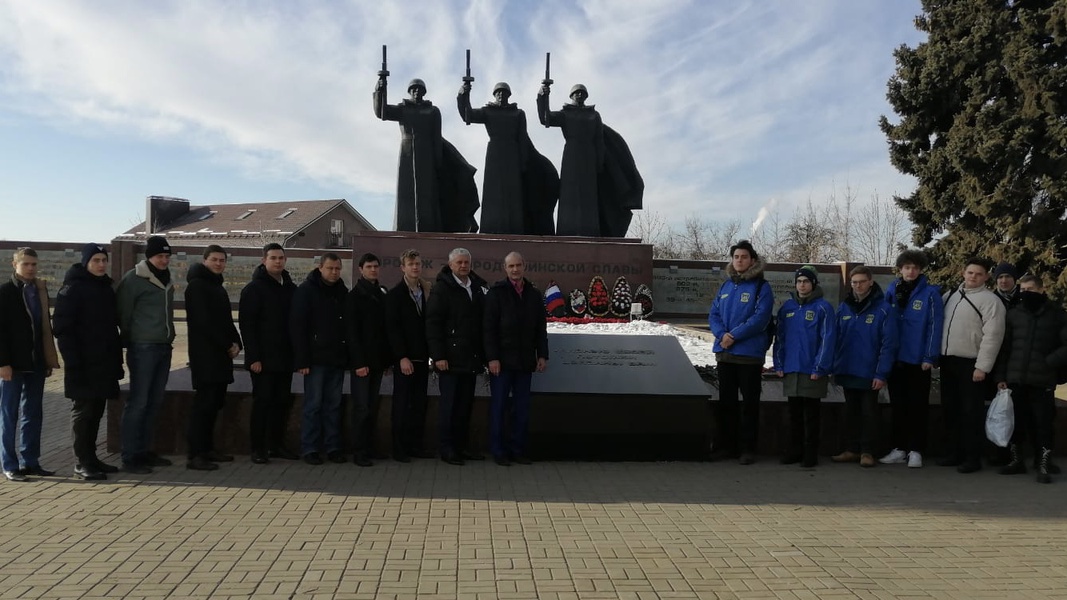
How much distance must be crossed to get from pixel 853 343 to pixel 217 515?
444 cm

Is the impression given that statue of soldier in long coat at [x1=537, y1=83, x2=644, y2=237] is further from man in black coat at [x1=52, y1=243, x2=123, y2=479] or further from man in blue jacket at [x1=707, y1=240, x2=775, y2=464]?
man in black coat at [x1=52, y1=243, x2=123, y2=479]

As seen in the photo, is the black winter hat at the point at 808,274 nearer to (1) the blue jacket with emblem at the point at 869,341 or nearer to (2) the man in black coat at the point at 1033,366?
(1) the blue jacket with emblem at the point at 869,341

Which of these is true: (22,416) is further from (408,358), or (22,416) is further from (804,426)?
(804,426)

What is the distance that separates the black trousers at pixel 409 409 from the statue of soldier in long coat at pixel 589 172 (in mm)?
8054

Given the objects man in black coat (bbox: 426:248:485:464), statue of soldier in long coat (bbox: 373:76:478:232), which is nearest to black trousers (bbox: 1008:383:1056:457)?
man in black coat (bbox: 426:248:485:464)

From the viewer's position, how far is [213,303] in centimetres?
528

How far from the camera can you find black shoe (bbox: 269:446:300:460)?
5.51 meters

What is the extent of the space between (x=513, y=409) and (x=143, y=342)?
8.52 ft

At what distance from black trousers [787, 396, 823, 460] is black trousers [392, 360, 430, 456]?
9.00ft

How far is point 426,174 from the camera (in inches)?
513

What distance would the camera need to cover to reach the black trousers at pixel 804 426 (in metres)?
5.55

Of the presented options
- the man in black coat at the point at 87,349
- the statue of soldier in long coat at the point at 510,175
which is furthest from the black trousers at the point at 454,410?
the statue of soldier in long coat at the point at 510,175

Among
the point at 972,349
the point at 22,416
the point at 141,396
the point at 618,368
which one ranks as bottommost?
the point at 22,416

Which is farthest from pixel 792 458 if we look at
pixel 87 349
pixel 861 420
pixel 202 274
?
pixel 87 349
